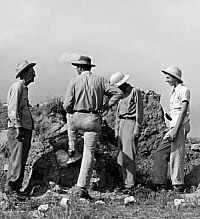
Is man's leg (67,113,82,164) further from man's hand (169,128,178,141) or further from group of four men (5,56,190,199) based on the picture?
man's hand (169,128,178,141)

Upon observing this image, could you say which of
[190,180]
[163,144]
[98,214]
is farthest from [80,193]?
[190,180]

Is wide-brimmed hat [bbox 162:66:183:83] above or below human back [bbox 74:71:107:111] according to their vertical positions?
above

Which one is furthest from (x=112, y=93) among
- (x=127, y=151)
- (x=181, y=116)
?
(x=181, y=116)

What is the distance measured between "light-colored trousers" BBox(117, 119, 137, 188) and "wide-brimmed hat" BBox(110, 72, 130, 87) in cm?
68

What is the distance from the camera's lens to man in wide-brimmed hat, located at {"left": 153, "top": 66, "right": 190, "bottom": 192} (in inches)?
341

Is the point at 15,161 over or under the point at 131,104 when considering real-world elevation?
under

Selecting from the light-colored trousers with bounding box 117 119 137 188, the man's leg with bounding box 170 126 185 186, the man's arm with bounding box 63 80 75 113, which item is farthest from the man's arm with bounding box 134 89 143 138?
the man's arm with bounding box 63 80 75 113

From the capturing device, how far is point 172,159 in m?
8.80

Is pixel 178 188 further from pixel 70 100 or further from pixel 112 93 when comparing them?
pixel 70 100

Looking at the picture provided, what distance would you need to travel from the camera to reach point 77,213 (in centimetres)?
602

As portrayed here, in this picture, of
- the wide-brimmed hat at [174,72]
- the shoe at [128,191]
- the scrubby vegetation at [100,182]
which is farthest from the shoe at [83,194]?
→ the wide-brimmed hat at [174,72]

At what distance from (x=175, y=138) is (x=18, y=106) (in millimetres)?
2722

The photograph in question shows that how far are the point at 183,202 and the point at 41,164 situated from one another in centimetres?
292

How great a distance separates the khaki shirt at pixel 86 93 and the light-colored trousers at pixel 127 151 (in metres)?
0.87
